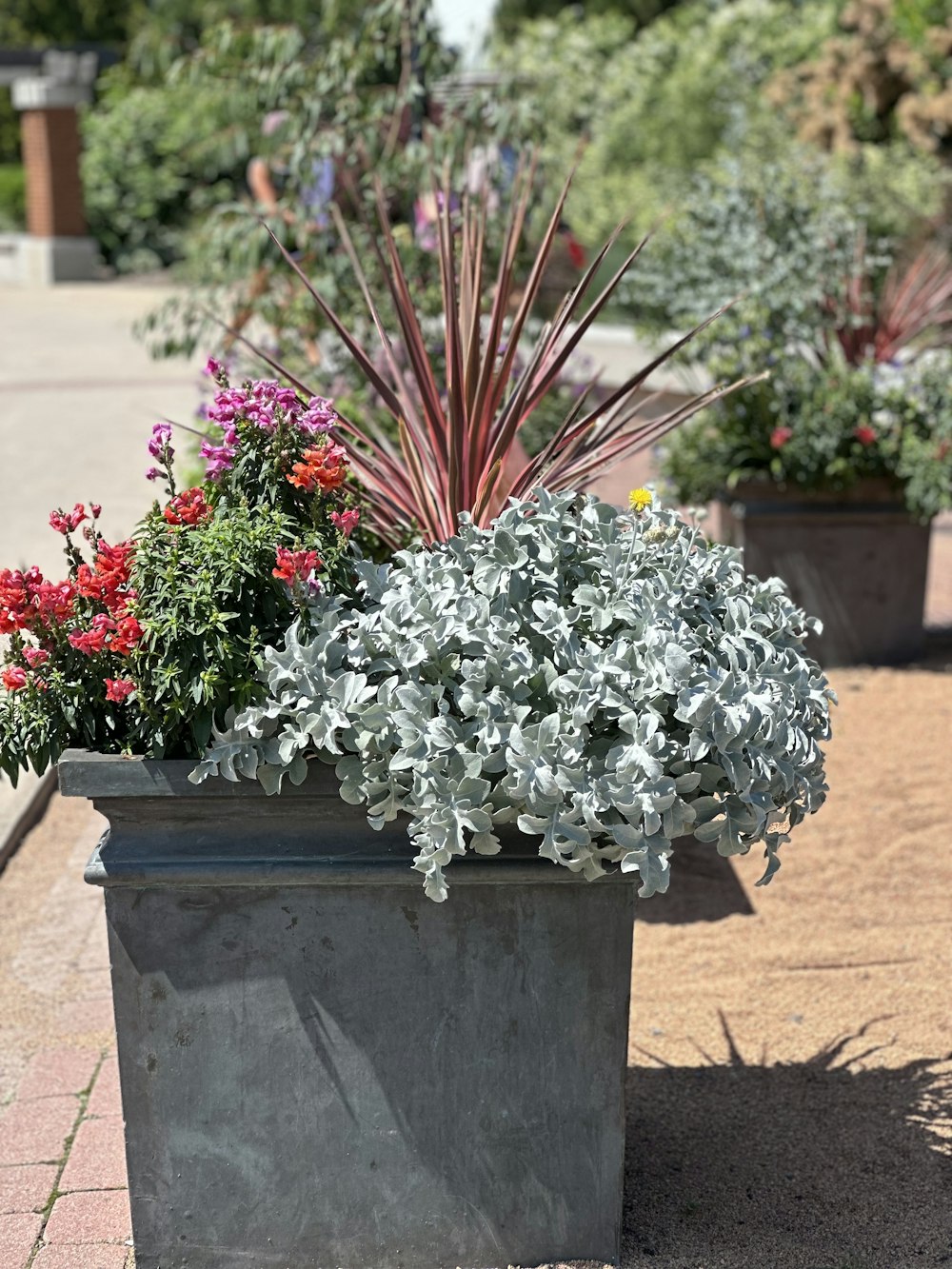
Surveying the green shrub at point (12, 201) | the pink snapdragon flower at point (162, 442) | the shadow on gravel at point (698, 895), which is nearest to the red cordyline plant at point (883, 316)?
the shadow on gravel at point (698, 895)

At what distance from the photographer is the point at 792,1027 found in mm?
3184

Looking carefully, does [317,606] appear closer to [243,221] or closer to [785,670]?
[785,670]

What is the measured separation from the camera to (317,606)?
86.5 inches

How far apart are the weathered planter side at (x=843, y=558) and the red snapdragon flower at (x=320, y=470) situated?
3372 millimetres

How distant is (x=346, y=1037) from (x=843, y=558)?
12.3 ft

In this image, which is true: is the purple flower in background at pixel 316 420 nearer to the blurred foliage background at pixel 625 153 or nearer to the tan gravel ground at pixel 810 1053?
the blurred foliage background at pixel 625 153

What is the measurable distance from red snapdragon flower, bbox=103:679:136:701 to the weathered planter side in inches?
143

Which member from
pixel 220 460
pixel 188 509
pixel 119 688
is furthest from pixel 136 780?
pixel 220 460

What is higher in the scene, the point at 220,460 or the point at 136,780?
the point at 220,460

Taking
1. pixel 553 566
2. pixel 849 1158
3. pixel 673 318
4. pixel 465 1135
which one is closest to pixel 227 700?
pixel 553 566

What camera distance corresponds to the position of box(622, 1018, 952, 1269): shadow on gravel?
2400 mm

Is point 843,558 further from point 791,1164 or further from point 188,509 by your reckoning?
point 188,509

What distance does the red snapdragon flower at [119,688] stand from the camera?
6.88 feet

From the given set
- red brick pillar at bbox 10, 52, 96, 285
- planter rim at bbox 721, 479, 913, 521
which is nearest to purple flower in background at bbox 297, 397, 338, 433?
planter rim at bbox 721, 479, 913, 521
